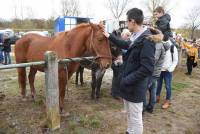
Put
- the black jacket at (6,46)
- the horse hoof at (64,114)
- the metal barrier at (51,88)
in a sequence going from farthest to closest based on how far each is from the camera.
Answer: the black jacket at (6,46)
the horse hoof at (64,114)
the metal barrier at (51,88)

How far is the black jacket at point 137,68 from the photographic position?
3.16 m

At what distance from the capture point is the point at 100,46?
15.6ft

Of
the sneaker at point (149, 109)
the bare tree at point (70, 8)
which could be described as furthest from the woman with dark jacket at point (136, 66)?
the bare tree at point (70, 8)

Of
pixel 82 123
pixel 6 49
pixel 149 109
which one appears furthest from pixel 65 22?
pixel 82 123

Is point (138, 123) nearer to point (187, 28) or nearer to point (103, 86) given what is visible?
point (103, 86)

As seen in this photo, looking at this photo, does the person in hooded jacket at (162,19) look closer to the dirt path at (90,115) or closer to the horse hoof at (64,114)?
the dirt path at (90,115)

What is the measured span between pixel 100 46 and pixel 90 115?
4.97ft

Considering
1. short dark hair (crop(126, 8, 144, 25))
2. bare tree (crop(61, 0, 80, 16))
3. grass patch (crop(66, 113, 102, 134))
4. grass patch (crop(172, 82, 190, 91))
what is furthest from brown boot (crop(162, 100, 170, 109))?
bare tree (crop(61, 0, 80, 16))

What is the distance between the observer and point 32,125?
15.5 feet

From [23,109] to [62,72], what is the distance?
138 cm

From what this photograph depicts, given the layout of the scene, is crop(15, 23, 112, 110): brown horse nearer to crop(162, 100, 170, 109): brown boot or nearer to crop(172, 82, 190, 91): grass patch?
crop(162, 100, 170, 109): brown boot

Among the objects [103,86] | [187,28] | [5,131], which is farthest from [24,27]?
[5,131]

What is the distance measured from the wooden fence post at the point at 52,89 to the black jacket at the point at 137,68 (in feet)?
4.09

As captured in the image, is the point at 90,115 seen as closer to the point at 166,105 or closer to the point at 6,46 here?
the point at 166,105
